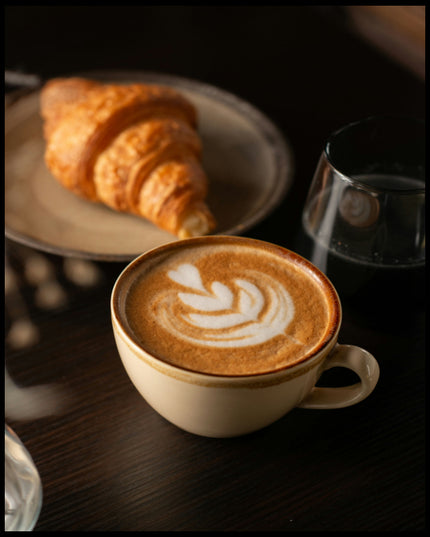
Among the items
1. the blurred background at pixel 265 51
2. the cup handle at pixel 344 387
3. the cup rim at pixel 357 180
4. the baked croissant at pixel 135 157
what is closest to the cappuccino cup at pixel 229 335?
the cup handle at pixel 344 387

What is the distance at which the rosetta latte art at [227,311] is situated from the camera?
615 millimetres

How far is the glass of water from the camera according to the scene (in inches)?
28.1

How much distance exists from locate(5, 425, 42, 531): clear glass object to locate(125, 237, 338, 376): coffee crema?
16 centimetres

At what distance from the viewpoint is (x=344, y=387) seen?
65 cm

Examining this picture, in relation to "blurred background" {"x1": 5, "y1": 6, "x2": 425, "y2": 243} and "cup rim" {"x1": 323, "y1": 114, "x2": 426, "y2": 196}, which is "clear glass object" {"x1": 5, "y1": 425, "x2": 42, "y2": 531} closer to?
"cup rim" {"x1": 323, "y1": 114, "x2": 426, "y2": 196}

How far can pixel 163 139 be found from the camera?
0.96m

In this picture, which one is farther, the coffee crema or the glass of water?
the glass of water

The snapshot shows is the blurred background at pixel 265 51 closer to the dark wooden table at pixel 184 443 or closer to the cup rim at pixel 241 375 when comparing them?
the dark wooden table at pixel 184 443

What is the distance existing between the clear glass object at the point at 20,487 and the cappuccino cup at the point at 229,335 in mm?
126

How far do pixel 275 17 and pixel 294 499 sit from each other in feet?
3.99

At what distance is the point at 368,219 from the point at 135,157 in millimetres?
374

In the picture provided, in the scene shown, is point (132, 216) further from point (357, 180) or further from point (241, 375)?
point (241, 375)

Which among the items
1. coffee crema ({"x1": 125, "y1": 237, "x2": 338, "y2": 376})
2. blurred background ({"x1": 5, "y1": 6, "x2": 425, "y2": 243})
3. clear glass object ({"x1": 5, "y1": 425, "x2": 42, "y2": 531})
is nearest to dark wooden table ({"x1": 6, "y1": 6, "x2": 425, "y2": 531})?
clear glass object ({"x1": 5, "y1": 425, "x2": 42, "y2": 531})

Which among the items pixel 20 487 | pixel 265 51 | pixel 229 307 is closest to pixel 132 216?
pixel 229 307
